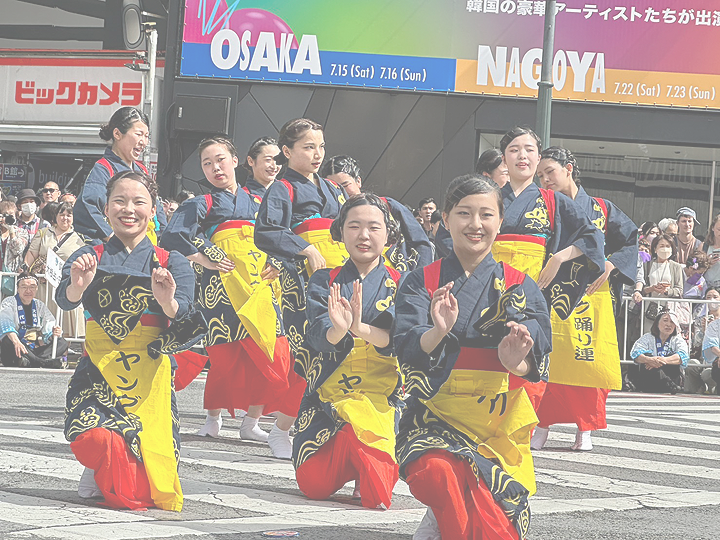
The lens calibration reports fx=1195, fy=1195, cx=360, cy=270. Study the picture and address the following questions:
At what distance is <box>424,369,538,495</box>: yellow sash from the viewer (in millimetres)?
4152

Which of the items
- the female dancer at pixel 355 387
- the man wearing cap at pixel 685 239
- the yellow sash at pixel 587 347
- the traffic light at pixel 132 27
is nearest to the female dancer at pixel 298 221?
the female dancer at pixel 355 387

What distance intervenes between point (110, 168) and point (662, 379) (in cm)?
738

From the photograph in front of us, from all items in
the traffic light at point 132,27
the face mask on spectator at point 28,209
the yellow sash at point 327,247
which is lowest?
the yellow sash at point 327,247

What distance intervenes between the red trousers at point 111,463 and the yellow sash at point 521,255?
232cm

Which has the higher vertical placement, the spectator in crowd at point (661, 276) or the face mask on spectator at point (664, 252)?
the face mask on spectator at point (664, 252)

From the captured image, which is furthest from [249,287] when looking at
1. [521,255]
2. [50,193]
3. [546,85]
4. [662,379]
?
[50,193]

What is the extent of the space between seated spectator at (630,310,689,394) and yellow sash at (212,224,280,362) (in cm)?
575

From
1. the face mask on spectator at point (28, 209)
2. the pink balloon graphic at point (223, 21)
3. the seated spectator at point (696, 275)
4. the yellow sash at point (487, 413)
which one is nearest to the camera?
the yellow sash at point (487, 413)

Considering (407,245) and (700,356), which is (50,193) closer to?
(700,356)

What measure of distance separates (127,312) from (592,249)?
2.73m

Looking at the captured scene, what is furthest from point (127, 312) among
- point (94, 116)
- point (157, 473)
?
point (94, 116)

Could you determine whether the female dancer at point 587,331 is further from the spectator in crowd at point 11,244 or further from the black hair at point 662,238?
the spectator in crowd at point 11,244

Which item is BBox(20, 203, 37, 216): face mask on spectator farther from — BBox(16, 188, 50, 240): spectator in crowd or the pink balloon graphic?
the pink balloon graphic

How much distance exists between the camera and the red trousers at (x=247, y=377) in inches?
275
